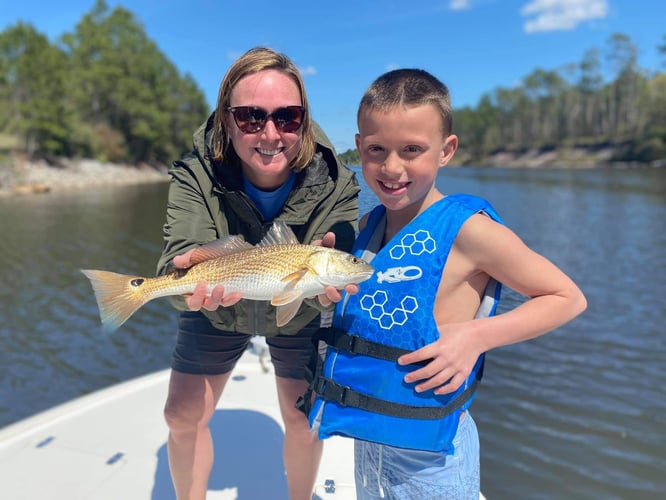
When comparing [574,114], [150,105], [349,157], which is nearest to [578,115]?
[574,114]

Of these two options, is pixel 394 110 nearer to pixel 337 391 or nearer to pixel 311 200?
pixel 311 200

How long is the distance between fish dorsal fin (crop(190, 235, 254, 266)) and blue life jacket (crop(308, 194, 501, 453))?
0.65 meters

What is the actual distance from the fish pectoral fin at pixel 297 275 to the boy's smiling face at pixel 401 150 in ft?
1.50

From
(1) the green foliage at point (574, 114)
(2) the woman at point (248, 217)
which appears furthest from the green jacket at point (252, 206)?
(1) the green foliage at point (574, 114)

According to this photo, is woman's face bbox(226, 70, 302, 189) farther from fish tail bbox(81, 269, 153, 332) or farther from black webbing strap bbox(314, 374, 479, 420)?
black webbing strap bbox(314, 374, 479, 420)

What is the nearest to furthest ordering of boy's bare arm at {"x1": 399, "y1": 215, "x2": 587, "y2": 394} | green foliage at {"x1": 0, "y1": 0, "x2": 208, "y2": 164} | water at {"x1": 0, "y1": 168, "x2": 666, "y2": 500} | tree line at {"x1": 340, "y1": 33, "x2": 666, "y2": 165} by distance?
1. boy's bare arm at {"x1": 399, "y1": 215, "x2": 587, "y2": 394}
2. water at {"x1": 0, "y1": 168, "x2": 666, "y2": 500}
3. green foliage at {"x1": 0, "y1": 0, "x2": 208, "y2": 164}
4. tree line at {"x1": 340, "y1": 33, "x2": 666, "y2": 165}

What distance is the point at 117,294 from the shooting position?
2.60 m

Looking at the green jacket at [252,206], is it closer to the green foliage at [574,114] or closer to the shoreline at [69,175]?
the shoreline at [69,175]

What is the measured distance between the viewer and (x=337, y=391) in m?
2.28

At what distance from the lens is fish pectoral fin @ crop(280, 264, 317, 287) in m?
2.30

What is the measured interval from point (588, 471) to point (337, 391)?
5133 mm

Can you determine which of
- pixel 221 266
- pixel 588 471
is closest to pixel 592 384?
pixel 588 471

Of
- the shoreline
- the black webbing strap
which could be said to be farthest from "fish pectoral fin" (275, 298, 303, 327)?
the shoreline

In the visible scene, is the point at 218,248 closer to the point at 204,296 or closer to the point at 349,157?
the point at 204,296
